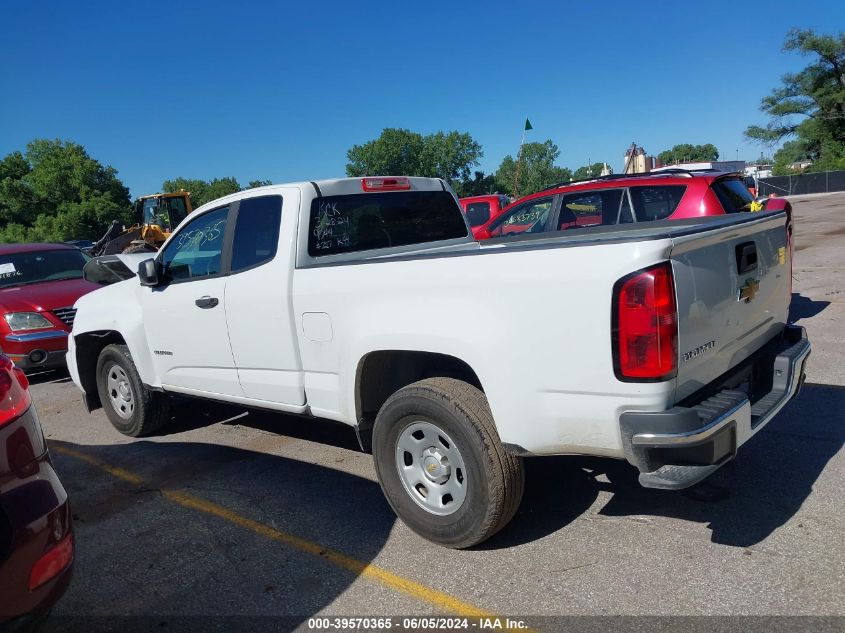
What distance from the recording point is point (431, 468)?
337cm

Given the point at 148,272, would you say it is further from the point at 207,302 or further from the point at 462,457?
the point at 462,457

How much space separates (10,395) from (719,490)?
3571 mm

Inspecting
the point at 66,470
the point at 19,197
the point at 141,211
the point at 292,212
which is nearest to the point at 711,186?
the point at 292,212

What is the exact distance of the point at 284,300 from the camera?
153 inches

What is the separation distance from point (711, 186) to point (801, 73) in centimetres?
5754

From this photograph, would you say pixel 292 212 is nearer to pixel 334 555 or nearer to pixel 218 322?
pixel 218 322

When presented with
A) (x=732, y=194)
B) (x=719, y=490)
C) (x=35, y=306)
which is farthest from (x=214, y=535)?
(x=732, y=194)

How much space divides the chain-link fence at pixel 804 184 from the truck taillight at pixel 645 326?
53551 mm

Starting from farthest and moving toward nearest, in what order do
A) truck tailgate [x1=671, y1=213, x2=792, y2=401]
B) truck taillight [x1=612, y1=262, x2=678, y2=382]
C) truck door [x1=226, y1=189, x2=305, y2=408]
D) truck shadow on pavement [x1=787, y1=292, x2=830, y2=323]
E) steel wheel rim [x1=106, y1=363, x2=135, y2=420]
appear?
truck shadow on pavement [x1=787, y1=292, x2=830, y2=323] < steel wheel rim [x1=106, y1=363, x2=135, y2=420] < truck door [x1=226, y1=189, x2=305, y2=408] < truck tailgate [x1=671, y1=213, x2=792, y2=401] < truck taillight [x1=612, y1=262, x2=678, y2=382]

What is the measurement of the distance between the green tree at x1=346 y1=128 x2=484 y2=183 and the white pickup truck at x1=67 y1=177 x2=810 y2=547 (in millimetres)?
98386

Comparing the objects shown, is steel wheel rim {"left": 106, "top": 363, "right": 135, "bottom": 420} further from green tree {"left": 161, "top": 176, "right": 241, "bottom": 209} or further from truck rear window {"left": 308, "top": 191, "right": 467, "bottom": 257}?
green tree {"left": 161, "top": 176, "right": 241, "bottom": 209}

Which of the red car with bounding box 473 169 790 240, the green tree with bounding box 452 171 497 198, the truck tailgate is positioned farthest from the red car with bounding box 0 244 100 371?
the green tree with bounding box 452 171 497 198

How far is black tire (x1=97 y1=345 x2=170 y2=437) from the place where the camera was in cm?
541

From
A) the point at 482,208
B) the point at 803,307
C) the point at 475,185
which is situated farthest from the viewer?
the point at 475,185
